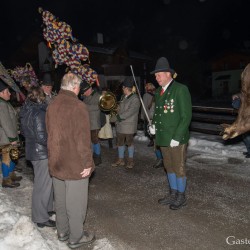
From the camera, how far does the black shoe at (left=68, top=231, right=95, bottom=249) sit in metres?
3.68

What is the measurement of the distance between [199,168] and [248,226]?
2.81 meters

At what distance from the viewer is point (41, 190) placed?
4.16m

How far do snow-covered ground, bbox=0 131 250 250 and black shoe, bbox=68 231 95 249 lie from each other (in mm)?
75

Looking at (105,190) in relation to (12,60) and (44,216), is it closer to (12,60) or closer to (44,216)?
(44,216)

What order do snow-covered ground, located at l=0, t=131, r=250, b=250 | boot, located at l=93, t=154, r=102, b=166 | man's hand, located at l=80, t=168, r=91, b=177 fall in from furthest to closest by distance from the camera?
boot, located at l=93, t=154, r=102, b=166, snow-covered ground, located at l=0, t=131, r=250, b=250, man's hand, located at l=80, t=168, r=91, b=177

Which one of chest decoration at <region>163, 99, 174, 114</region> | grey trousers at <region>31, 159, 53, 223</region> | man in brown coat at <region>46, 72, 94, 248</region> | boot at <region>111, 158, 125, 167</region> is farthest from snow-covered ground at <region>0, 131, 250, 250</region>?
chest decoration at <region>163, 99, 174, 114</region>

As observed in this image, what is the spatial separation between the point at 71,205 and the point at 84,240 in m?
0.60

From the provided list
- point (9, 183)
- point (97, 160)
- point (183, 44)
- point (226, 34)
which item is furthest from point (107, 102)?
point (183, 44)

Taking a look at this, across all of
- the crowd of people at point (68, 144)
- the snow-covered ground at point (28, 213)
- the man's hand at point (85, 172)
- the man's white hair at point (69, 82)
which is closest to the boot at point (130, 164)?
the snow-covered ground at point (28, 213)

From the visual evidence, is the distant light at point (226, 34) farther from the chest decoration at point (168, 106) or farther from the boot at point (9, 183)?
the boot at point (9, 183)

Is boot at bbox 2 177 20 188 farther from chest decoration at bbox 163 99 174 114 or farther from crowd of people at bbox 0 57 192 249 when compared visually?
chest decoration at bbox 163 99 174 114

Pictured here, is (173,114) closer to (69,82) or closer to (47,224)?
(69,82)

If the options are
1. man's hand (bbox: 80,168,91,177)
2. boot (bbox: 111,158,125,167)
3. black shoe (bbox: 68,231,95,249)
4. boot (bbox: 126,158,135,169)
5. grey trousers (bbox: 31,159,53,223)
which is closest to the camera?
man's hand (bbox: 80,168,91,177)

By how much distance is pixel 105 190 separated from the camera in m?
5.80
